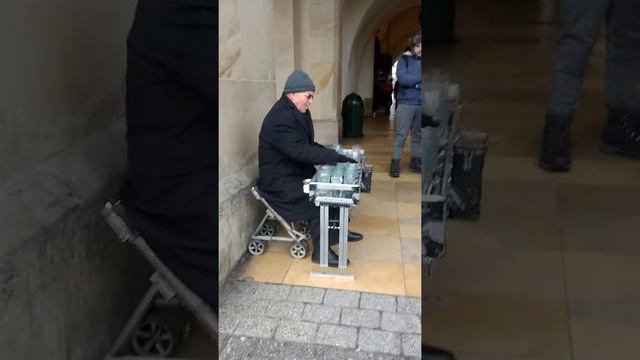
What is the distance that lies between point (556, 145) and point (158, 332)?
35.8 inches

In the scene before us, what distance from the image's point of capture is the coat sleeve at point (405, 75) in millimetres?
1026

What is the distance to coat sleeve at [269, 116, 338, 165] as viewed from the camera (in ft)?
3.39

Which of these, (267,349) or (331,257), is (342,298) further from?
(267,349)

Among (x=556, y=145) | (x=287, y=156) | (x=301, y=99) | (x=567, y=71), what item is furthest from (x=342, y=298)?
(x=567, y=71)

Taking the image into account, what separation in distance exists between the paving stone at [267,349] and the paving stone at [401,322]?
10.6 inches

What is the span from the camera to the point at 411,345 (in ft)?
3.69

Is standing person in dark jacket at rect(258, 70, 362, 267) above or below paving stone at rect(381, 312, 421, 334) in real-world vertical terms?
above

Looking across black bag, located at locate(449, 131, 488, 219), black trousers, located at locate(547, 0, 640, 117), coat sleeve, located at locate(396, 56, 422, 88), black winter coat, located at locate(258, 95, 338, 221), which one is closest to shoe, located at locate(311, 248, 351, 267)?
black winter coat, located at locate(258, 95, 338, 221)

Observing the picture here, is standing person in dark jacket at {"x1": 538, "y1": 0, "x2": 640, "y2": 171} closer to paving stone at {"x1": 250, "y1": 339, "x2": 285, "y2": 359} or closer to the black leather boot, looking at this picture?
the black leather boot

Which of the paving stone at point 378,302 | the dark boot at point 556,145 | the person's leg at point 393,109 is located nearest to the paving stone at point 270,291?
the paving stone at point 378,302

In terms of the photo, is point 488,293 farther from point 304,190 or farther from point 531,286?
point 304,190

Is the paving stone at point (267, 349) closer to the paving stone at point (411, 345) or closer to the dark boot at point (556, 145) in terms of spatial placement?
the paving stone at point (411, 345)

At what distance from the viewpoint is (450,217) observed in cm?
94

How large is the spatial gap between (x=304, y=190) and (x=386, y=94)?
1.50 feet
